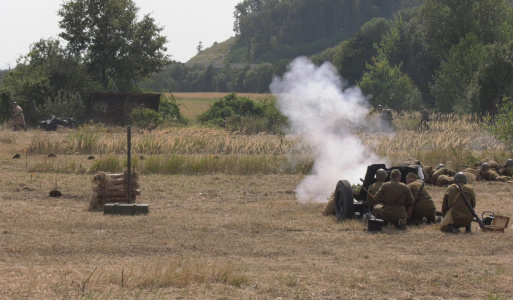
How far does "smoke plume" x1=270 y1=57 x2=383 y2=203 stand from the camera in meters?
19.6

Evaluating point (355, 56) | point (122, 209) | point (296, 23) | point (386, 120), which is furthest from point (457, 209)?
point (296, 23)

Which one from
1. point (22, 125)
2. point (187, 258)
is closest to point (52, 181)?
point (187, 258)

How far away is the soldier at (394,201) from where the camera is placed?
43.4ft

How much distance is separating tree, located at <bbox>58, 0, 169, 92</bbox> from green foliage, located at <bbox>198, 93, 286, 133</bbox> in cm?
503

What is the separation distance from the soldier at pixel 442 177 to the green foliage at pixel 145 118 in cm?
2101

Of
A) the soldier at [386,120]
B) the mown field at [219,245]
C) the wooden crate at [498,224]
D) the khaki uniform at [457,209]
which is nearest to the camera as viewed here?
the mown field at [219,245]

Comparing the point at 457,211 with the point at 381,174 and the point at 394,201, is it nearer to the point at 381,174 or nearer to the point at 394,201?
the point at 394,201

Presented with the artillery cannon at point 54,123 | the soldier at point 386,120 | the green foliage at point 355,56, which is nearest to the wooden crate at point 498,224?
the soldier at point 386,120

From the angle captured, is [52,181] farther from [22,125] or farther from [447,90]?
[447,90]

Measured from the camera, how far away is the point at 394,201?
523 inches

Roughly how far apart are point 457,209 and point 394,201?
45.2 inches

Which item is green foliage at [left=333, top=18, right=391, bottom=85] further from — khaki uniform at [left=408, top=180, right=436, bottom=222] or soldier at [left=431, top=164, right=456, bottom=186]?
khaki uniform at [left=408, top=180, right=436, bottom=222]

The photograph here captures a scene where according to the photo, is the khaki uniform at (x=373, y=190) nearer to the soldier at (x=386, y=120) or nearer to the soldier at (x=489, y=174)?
the soldier at (x=489, y=174)

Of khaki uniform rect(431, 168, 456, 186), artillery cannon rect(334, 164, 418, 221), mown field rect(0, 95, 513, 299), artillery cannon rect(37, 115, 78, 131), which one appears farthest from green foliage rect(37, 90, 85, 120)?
artillery cannon rect(334, 164, 418, 221)
